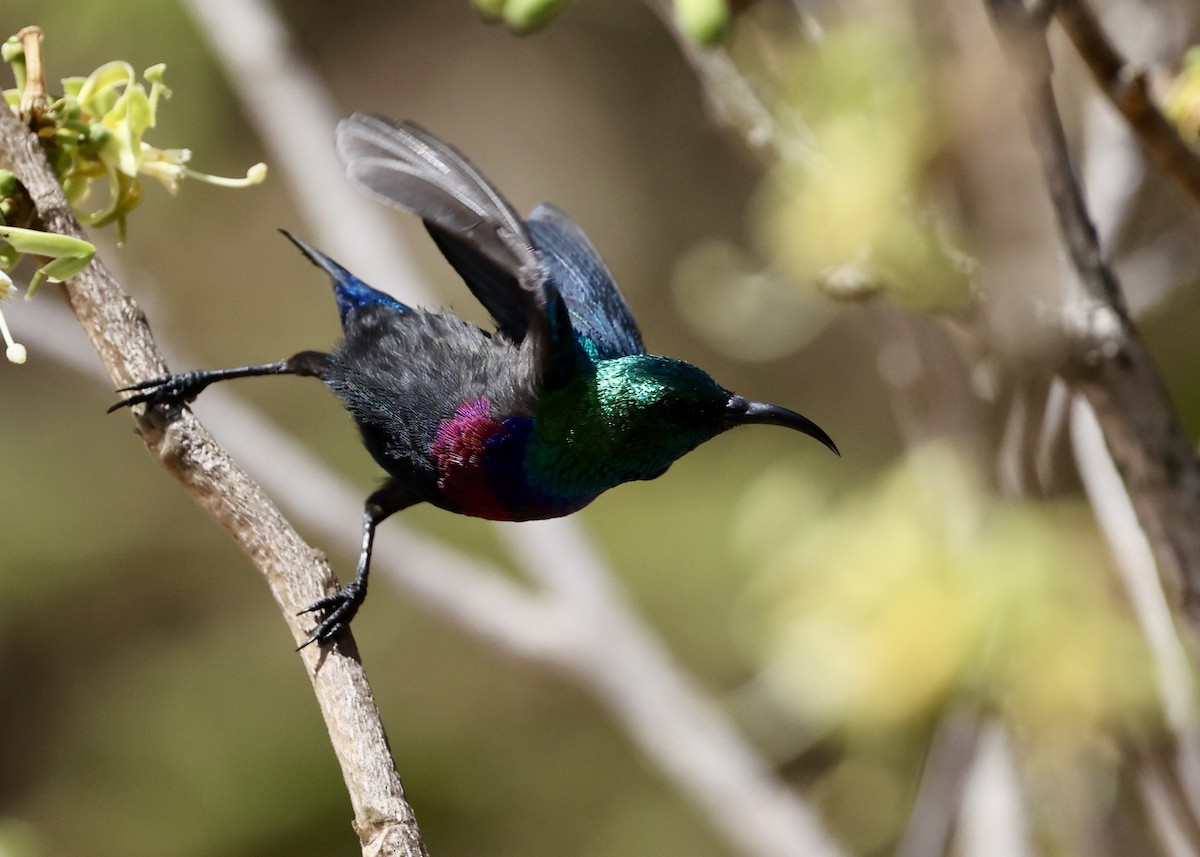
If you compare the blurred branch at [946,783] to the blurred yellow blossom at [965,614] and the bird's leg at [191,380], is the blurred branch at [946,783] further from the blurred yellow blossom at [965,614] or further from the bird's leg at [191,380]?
the bird's leg at [191,380]

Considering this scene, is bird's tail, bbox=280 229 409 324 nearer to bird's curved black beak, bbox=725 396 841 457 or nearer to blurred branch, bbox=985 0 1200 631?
bird's curved black beak, bbox=725 396 841 457

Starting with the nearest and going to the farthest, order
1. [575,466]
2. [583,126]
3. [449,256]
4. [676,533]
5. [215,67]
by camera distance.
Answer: [575,466] < [449,256] < [215,67] < [676,533] < [583,126]

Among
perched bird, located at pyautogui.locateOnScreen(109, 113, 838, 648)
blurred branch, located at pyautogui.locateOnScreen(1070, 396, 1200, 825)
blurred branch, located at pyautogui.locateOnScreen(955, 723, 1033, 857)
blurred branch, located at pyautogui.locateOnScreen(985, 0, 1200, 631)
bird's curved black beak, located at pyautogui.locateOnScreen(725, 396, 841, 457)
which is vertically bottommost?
blurred branch, located at pyautogui.locateOnScreen(955, 723, 1033, 857)

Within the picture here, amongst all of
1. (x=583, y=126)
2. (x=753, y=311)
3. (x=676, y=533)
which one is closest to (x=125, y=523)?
(x=676, y=533)

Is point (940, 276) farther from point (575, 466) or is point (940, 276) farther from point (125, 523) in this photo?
point (125, 523)

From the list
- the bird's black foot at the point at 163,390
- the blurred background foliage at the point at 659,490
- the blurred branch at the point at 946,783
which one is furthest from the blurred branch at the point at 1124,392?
the bird's black foot at the point at 163,390

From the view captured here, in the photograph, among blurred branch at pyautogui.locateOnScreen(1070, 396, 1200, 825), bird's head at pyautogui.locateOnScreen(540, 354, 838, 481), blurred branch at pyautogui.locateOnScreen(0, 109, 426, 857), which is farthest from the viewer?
blurred branch at pyautogui.locateOnScreen(1070, 396, 1200, 825)

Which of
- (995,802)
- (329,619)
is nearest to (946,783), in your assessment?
(995,802)

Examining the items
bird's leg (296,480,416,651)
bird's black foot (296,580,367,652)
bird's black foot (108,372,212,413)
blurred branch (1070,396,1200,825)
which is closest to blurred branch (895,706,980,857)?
blurred branch (1070,396,1200,825)
